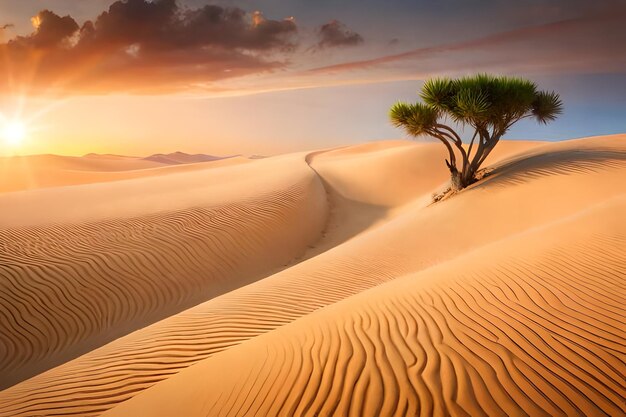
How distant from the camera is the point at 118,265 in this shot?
8.71 m

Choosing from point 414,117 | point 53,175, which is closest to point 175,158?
point 53,175

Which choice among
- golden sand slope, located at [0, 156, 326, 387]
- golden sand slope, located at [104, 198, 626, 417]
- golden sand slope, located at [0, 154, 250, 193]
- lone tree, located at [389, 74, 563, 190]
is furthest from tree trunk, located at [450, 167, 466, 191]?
golden sand slope, located at [0, 154, 250, 193]

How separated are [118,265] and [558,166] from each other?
15.0 meters

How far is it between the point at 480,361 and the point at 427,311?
3.82ft

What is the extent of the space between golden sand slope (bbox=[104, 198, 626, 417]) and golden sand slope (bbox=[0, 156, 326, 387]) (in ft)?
15.2

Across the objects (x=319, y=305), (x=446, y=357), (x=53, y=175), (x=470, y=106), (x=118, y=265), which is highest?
(x=53, y=175)

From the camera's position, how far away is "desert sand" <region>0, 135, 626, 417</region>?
2893 millimetres

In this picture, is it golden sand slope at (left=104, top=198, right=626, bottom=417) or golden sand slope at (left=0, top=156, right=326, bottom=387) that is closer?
golden sand slope at (left=104, top=198, right=626, bottom=417)

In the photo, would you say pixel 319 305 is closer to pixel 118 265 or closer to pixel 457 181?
pixel 118 265

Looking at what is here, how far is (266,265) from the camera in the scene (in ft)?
36.5

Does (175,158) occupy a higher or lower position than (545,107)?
higher

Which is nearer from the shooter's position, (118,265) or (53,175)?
(118,265)

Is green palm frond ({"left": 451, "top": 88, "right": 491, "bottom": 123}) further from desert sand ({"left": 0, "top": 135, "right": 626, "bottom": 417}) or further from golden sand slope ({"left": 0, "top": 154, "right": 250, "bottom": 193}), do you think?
golden sand slope ({"left": 0, "top": 154, "right": 250, "bottom": 193})

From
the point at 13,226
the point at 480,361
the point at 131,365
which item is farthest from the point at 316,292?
the point at 13,226
